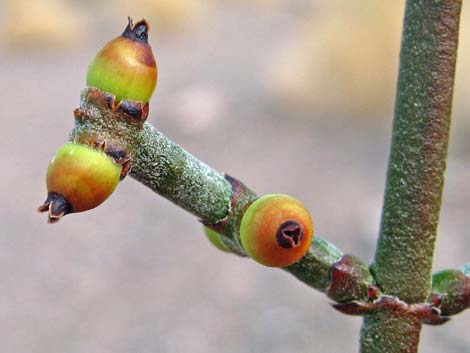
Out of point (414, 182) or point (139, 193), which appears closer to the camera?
point (414, 182)

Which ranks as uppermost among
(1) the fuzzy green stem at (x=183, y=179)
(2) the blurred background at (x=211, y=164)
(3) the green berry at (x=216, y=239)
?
(1) the fuzzy green stem at (x=183, y=179)

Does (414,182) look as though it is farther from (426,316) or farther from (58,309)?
(58,309)

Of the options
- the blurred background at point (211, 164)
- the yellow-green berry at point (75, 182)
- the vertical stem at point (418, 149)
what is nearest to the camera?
the yellow-green berry at point (75, 182)

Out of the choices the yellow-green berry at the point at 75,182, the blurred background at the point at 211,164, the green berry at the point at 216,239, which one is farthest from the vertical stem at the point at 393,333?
the blurred background at the point at 211,164

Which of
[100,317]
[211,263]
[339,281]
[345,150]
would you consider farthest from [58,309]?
[339,281]

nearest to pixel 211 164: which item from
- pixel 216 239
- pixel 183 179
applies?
pixel 216 239

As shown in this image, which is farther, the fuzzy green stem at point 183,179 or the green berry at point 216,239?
the green berry at point 216,239

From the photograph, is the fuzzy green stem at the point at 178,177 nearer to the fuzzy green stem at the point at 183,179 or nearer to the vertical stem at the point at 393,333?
the fuzzy green stem at the point at 183,179

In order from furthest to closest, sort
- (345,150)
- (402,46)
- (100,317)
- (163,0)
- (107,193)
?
(163,0), (345,150), (100,317), (402,46), (107,193)
